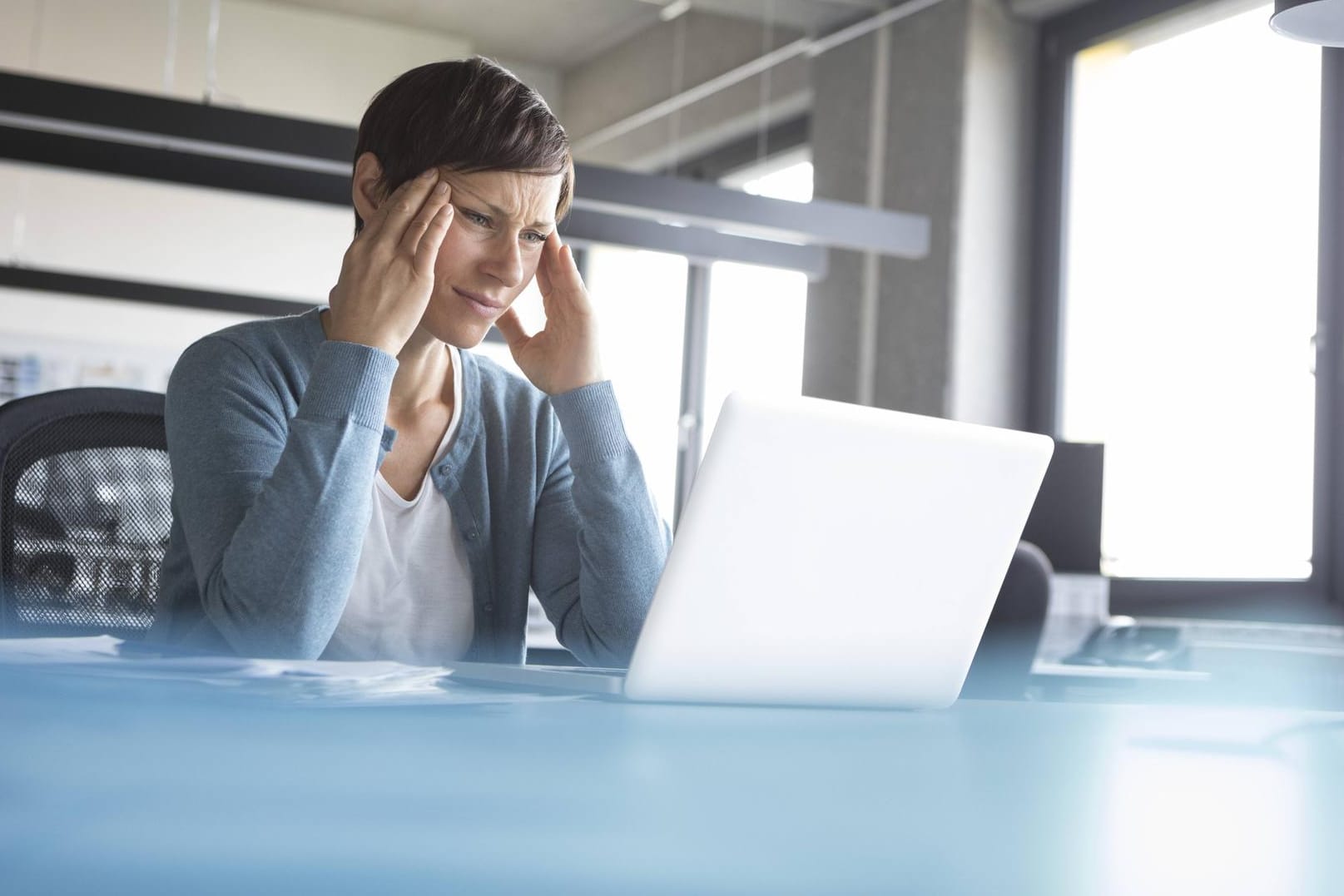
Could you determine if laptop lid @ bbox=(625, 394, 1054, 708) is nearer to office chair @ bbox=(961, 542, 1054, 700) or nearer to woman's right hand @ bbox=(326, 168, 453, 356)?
woman's right hand @ bbox=(326, 168, 453, 356)

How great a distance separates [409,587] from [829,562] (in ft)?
2.12

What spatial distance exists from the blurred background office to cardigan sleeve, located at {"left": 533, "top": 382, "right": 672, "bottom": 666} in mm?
1956

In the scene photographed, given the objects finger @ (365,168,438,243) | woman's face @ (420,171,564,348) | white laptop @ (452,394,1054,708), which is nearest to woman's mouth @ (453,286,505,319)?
woman's face @ (420,171,564,348)

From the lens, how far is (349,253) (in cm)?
135

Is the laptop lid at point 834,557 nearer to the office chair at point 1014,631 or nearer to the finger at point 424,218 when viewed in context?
the finger at point 424,218

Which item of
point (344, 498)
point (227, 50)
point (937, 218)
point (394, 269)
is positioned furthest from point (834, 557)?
point (227, 50)

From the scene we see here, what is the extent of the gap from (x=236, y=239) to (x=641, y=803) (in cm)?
527

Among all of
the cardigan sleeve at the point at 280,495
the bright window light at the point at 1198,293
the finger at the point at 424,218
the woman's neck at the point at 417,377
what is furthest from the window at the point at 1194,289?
the cardigan sleeve at the point at 280,495

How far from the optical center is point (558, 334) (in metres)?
1.52

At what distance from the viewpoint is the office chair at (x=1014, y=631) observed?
2.21 metres

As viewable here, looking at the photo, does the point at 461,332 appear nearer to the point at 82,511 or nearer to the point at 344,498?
the point at 344,498

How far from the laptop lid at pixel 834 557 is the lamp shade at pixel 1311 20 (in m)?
0.66

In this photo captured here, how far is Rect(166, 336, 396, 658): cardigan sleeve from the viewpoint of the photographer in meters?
1.15

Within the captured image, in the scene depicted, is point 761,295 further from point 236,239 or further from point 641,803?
point 641,803
